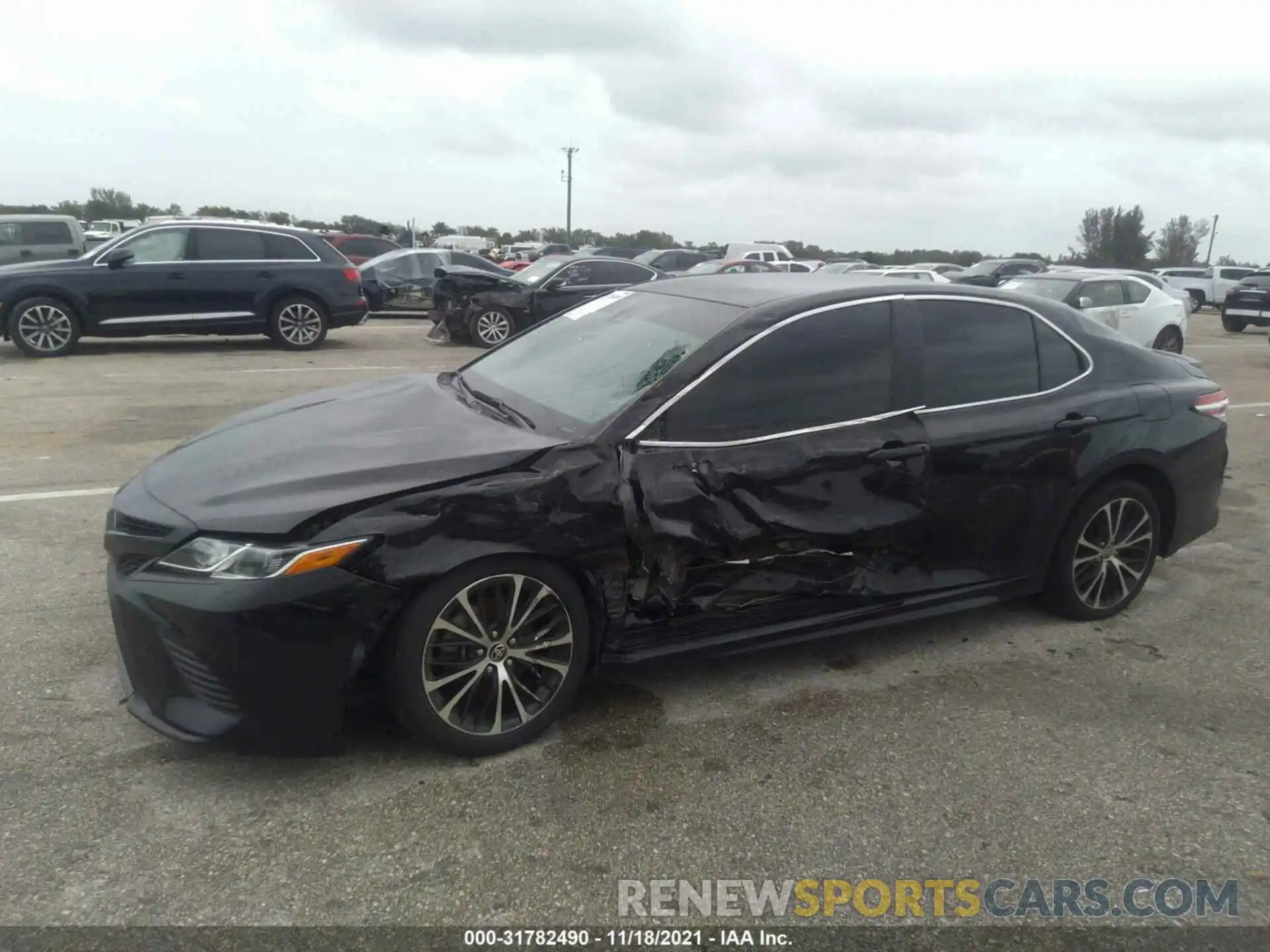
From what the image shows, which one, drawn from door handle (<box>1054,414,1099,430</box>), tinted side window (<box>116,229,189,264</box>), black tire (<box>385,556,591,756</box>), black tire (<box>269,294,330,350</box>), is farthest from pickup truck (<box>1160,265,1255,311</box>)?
black tire (<box>385,556,591,756</box>)

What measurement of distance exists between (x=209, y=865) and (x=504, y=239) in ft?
275

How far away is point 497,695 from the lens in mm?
3154

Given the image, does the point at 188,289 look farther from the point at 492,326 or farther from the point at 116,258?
the point at 492,326

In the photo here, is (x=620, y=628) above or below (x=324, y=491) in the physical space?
below

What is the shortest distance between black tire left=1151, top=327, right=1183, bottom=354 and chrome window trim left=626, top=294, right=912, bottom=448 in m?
12.0

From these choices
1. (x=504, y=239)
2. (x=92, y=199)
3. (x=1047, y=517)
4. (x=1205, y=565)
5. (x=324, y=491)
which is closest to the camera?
(x=324, y=491)

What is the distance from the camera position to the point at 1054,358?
169 inches

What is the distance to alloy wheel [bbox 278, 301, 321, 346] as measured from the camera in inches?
516

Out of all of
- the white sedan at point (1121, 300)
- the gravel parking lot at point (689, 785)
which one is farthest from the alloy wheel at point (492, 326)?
the gravel parking lot at point (689, 785)

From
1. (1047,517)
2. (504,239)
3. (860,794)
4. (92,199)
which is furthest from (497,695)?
(504,239)

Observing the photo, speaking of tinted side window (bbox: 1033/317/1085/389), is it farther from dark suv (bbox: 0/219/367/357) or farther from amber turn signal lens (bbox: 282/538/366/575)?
dark suv (bbox: 0/219/367/357)

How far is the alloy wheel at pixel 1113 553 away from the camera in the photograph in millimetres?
4348

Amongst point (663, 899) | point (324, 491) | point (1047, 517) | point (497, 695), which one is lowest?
point (663, 899)

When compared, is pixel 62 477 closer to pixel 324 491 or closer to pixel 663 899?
pixel 324 491
